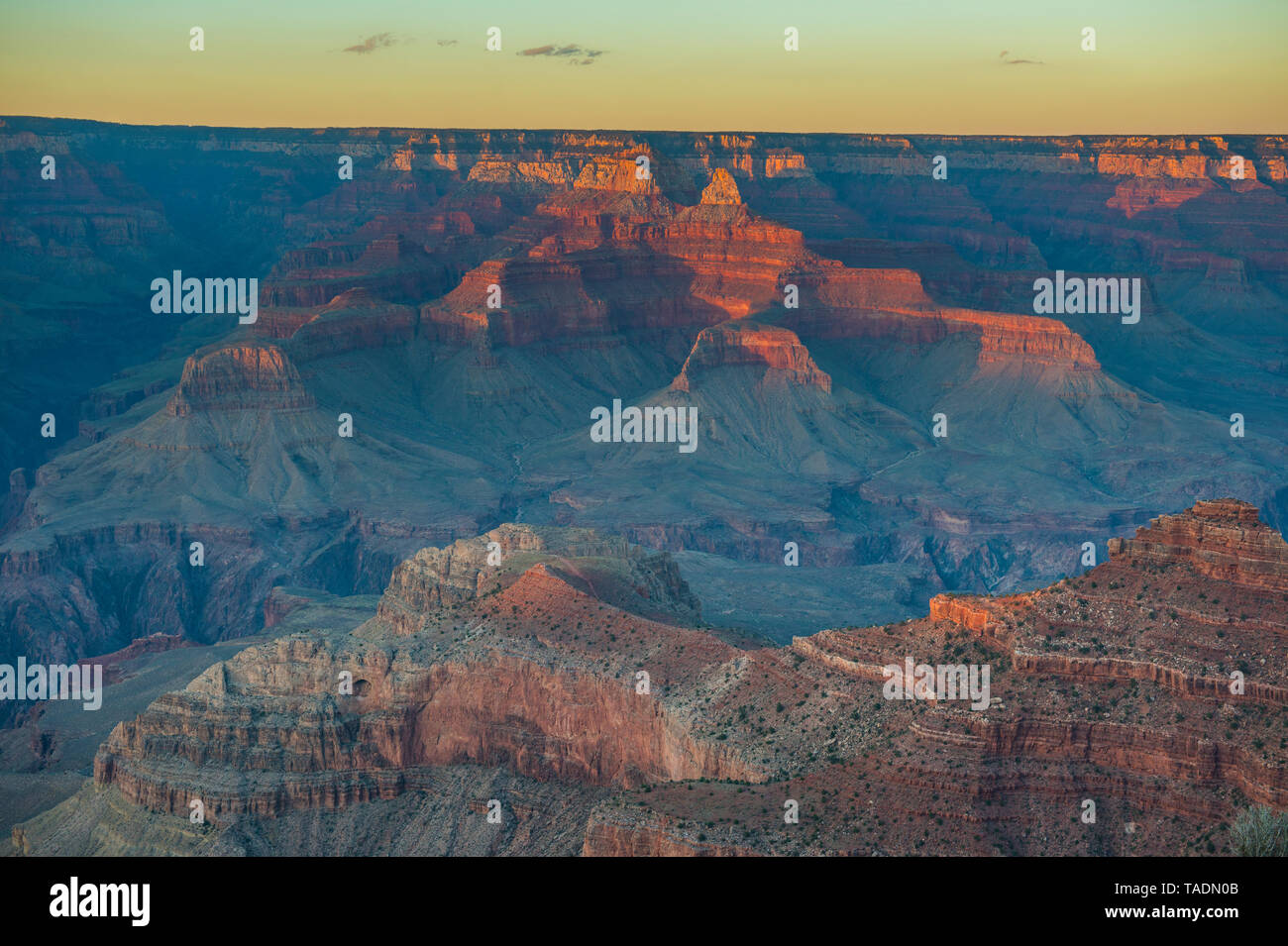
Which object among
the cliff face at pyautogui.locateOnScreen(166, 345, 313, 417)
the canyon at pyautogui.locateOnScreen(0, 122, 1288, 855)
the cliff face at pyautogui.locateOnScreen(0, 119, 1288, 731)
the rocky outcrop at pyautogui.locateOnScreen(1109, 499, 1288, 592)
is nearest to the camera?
the canyon at pyautogui.locateOnScreen(0, 122, 1288, 855)

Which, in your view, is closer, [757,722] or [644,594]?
[757,722]

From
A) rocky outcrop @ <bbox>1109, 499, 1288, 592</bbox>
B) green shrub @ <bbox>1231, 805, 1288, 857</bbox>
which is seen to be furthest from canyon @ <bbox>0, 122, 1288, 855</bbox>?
green shrub @ <bbox>1231, 805, 1288, 857</bbox>

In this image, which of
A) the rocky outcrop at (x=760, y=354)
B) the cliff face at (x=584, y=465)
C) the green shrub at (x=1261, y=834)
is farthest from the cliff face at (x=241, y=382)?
the green shrub at (x=1261, y=834)

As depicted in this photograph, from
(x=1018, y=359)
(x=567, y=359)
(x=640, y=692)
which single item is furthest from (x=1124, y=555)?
(x=567, y=359)

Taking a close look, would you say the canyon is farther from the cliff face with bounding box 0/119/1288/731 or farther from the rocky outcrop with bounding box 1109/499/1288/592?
the cliff face with bounding box 0/119/1288/731

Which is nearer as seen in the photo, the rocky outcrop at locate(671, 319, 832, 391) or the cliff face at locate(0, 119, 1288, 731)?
the cliff face at locate(0, 119, 1288, 731)

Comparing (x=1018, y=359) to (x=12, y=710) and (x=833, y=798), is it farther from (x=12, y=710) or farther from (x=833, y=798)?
(x=833, y=798)

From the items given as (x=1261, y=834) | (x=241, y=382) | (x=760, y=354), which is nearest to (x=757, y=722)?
(x=1261, y=834)

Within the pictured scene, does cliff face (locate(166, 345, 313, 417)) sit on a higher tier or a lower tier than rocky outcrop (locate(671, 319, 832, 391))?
lower

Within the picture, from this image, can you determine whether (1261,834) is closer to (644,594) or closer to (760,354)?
(644,594)
